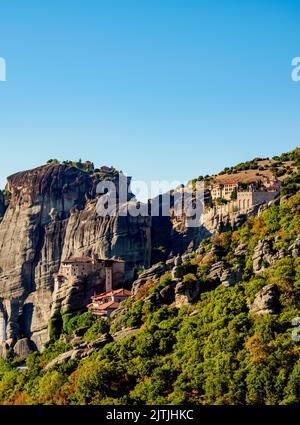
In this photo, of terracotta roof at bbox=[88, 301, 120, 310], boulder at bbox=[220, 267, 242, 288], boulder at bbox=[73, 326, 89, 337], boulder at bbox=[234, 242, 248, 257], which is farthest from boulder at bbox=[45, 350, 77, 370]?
boulder at bbox=[234, 242, 248, 257]

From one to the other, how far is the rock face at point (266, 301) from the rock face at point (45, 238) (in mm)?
29867

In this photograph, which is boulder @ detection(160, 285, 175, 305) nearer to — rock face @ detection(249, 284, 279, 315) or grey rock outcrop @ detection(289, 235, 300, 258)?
grey rock outcrop @ detection(289, 235, 300, 258)

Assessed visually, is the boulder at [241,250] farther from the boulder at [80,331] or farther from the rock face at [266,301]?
the boulder at [80,331]

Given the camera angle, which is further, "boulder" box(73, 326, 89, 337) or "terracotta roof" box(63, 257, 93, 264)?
"terracotta roof" box(63, 257, 93, 264)

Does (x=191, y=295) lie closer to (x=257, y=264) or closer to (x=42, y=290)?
(x=257, y=264)

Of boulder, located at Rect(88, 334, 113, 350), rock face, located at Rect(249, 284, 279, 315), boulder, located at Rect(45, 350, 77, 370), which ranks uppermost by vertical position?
rock face, located at Rect(249, 284, 279, 315)

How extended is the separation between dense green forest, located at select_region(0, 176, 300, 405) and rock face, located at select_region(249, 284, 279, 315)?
1.11 feet

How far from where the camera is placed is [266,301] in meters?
60.7

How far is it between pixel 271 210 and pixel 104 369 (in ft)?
71.9

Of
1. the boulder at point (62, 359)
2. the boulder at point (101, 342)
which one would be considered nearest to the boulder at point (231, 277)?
the boulder at point (101, 342)

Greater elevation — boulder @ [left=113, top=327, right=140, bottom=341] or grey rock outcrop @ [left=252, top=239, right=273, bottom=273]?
grey rock outcrop @ [left=252, top=239, right=273, bottom=273]

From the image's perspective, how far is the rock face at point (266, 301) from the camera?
60469mm

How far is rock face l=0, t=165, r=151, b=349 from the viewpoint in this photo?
96562 mm
